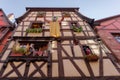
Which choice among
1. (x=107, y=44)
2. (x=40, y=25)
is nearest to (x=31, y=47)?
(x=40, y=25)

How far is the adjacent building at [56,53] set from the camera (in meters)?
8.29

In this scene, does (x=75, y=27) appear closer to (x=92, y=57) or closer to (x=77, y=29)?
(x=77, y=29)

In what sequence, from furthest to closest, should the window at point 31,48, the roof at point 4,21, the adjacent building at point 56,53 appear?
1. the roof at point 4,21
2. the window at point 31,48
3. the adjacent building at point 56,53

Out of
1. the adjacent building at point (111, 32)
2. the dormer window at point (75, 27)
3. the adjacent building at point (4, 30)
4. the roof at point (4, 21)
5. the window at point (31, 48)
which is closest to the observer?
the window at point (31, 48)

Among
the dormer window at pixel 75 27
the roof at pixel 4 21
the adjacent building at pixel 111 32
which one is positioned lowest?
the adjacent building at pixel 111 32

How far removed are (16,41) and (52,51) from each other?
6.49ft

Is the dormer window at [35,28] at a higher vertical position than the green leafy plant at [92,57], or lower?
higher

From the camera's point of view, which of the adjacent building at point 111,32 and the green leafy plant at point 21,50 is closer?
the green leafy plant at point 21,50

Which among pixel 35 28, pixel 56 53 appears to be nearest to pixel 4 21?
pixel 35 28

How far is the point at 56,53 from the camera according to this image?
9.54m

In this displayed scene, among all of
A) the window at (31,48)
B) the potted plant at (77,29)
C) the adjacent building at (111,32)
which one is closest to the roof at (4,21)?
the window at (31,48)

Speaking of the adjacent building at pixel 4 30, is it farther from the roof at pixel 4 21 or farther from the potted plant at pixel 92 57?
the potted plant at pixel 92 57

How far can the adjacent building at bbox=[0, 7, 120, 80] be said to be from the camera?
27.2ft

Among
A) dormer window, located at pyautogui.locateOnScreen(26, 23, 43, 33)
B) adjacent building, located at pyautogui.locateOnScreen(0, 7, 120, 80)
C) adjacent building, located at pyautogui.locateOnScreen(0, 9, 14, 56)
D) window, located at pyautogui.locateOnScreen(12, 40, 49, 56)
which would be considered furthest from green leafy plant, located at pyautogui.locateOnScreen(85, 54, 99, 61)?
adjacent building, located at pyautogui.locateOnScreen(0, 9, 14, 56)
